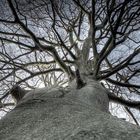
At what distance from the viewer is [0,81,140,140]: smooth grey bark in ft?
3.25

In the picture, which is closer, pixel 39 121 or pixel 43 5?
pixel 39 121

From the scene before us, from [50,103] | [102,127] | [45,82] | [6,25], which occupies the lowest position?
[102,127]

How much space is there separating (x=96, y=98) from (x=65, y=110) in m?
0.85

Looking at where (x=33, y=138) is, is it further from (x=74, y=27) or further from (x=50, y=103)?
(x=74, y=27)

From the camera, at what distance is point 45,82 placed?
5.04 m

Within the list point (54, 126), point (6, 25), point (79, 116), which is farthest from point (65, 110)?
point (6, 25)

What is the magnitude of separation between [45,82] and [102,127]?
4006 mm

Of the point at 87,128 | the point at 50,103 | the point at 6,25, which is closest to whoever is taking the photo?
the point at 87,128

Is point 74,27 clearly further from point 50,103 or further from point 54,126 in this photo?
point 54,126

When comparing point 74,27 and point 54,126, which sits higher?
point 74,27

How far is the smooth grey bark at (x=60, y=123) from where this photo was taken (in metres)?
0.99

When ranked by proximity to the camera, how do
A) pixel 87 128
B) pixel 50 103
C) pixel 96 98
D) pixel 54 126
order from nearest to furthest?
pixel 87 128 < pixel 54 126 < pixel 50 103 < pixel 96 98

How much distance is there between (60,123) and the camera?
1.33 metres

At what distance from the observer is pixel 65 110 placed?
5.32 ft
